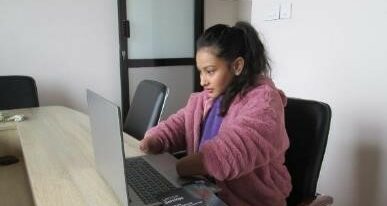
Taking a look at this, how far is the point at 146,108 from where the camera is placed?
1.70 m

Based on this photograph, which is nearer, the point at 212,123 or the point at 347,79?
the point at 212,123

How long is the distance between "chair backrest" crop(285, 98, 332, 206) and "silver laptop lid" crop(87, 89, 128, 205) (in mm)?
644

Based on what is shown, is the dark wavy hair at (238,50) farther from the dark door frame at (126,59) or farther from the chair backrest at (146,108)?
the dark door frame at (126,59)

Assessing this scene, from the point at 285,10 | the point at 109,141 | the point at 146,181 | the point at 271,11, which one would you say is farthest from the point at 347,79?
the point at 109,141

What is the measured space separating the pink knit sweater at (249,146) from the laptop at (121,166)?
0.12 m

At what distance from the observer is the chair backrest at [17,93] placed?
2.37 m

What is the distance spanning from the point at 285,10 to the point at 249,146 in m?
1.40

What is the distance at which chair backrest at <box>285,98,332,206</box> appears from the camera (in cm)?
110

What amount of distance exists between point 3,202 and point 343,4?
174 centimetres

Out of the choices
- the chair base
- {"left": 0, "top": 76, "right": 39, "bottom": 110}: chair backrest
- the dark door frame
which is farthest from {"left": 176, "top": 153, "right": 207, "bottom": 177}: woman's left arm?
the dark door frame

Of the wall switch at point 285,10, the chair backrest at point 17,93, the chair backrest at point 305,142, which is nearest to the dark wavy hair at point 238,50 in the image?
the chair backrest at point 305,142

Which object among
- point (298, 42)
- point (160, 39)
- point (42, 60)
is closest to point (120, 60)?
point (160, 39)

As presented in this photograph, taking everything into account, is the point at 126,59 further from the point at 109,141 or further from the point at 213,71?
the point at 109,141

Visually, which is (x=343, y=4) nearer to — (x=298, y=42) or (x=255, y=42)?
(x=298, y=42)
